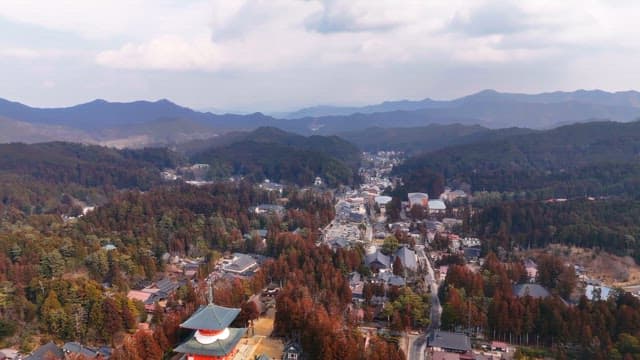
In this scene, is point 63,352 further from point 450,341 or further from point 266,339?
point 450,341

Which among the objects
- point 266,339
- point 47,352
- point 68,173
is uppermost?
point 68,173

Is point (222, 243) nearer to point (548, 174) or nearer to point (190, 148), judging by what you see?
point (548, 174)

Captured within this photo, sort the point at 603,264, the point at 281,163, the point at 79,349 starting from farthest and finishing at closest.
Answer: the point at 281,163 < the point at 603,264 < the point at 79,349

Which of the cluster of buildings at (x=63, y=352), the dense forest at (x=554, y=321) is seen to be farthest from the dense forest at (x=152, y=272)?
the dense forest at (x=554, y=321)

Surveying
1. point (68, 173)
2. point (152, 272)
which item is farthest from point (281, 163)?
point (152, 272)

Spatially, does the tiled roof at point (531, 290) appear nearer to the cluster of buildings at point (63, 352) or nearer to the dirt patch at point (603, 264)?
the dirt patch at point (603, 264)

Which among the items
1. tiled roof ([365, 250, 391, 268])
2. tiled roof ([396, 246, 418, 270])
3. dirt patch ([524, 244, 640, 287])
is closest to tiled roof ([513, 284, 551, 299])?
tiled roof ([396, 246, 418, 270])

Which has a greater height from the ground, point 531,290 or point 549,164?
point 549,164
